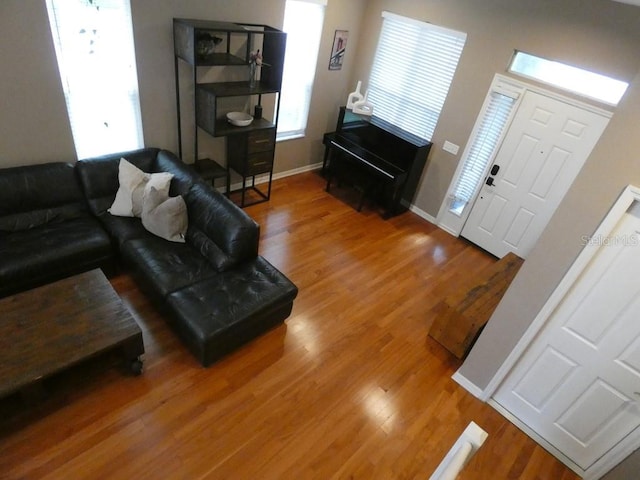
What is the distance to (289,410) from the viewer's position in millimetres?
2600

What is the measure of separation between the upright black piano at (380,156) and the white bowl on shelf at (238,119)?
1371 mm

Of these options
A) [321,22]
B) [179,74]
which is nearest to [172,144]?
[179,74]

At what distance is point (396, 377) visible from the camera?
2984 millimetres

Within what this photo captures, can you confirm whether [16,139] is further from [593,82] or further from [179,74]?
[593,82]

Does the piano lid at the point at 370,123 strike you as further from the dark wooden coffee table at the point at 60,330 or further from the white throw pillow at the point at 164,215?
the dark wooden coffee table at the point at 60,330

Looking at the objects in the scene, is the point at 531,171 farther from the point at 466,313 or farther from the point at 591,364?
the point at 591,364

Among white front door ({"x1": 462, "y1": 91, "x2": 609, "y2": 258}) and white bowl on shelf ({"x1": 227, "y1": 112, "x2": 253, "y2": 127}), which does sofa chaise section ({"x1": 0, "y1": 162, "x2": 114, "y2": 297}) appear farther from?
white front door ({"x1": 462, "y1": 91, "x2": 609, "y2": 258})

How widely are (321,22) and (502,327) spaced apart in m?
3.99

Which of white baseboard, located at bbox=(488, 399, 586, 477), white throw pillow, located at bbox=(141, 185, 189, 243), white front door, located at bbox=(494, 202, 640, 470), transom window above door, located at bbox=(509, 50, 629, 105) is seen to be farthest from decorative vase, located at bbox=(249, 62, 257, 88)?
white baseboard, located at bbox=(488, 399, 586, 477)

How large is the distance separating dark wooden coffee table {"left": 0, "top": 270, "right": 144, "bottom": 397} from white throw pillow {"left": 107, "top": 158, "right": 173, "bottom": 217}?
2.67 feet

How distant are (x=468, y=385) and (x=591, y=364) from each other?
91 cm

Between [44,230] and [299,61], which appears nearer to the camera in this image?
[44,230]

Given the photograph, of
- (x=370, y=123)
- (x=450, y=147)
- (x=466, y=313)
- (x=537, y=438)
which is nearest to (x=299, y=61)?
(x=370, y=123)

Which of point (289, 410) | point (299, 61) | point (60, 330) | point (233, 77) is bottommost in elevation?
point (289, 410)
